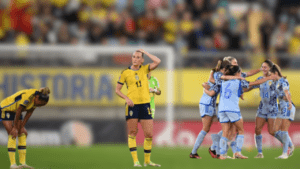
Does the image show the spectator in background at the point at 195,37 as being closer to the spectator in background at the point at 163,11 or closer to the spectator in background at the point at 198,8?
the spectator in background at the point at 198,8

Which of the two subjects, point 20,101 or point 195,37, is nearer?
point 20,101

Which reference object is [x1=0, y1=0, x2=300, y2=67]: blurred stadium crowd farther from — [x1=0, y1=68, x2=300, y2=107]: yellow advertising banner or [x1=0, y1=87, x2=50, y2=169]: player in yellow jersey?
[x1=0, y1=87, x2=50, y2=169]: player in yellow jersey

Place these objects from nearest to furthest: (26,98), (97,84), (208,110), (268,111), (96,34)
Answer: (26,98) < (208,110) < (268,111) < (97,84) < (96,34)

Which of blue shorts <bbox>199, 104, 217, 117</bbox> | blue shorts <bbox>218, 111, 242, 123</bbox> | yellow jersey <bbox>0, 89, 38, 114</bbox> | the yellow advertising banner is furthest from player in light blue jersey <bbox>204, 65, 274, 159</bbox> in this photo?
the yellow advertising banner

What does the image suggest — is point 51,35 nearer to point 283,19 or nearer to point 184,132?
point 184,132

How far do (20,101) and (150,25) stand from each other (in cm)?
917

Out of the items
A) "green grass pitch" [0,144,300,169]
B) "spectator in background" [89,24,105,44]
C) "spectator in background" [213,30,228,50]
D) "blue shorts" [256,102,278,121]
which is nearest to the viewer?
"green grass pitch" [0,144,300,169]

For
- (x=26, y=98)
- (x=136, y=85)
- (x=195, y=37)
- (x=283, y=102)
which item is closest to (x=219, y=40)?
(x=195, y=37)

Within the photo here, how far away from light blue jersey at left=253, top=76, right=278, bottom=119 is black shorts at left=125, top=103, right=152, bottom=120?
304 cm

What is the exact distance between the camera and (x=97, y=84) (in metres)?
16.8

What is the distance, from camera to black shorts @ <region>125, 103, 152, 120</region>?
9.67 metres

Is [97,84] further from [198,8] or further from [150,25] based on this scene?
[198,8]

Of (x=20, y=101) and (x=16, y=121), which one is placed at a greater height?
(x=20, y=101)

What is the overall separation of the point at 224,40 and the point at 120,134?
495 centimetres
